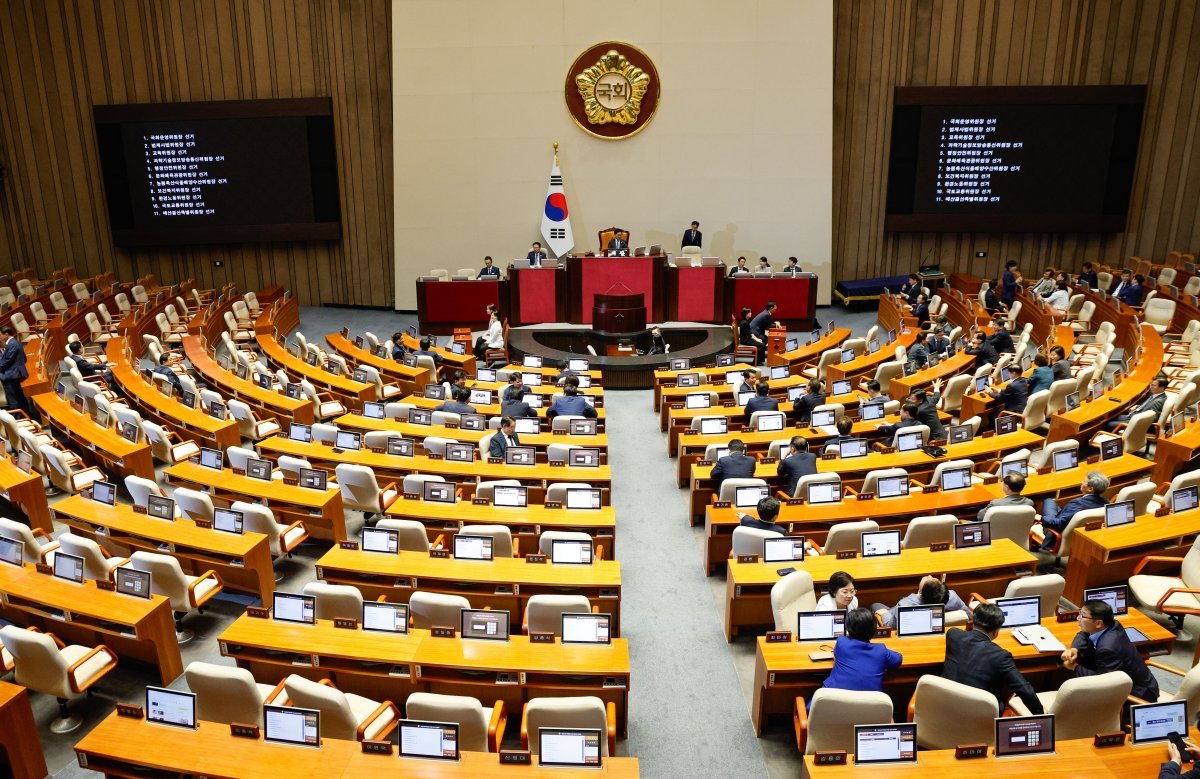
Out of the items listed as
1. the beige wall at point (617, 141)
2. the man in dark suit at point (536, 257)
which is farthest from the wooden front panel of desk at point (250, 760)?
the beige wall at point (617, 141)

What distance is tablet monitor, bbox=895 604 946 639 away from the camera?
518 cm

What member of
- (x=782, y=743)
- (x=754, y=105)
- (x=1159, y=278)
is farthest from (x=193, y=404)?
(x=1159, y=278)

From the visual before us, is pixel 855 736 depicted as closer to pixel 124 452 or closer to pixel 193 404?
pixel 124 452

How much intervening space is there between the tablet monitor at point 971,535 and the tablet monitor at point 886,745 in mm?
2480

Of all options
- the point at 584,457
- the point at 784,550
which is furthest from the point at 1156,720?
the point at 584,457

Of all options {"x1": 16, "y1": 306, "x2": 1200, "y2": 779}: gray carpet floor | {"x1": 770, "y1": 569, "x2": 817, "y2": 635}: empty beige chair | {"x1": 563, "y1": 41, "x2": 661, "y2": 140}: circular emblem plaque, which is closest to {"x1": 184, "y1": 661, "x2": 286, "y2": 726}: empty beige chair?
{"x1": 16, "y1": 306, "x2": 1200, "y2": 779}: gray carpet floor

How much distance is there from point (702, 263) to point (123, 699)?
41.5ft

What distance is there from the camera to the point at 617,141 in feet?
57.6

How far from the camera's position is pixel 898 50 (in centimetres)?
1728

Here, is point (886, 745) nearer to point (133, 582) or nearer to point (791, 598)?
point (791, 598)

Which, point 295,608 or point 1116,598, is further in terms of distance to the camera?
point 295,608

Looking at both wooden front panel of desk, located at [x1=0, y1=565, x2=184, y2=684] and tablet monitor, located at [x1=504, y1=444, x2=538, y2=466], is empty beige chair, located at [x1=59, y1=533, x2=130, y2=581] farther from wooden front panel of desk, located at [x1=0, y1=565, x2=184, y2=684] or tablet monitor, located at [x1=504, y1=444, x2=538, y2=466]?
tablet monitor, located at [x1=504, y1=444, x2=538, y2=466]

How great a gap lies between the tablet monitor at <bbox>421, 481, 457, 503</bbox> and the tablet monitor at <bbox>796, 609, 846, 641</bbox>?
11.4ft

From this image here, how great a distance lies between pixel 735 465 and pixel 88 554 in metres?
5.27
